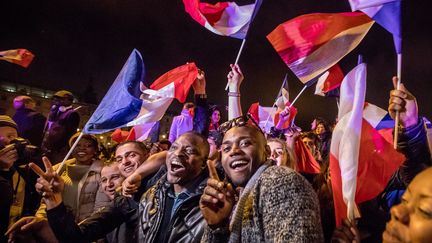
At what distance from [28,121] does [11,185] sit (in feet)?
10.3

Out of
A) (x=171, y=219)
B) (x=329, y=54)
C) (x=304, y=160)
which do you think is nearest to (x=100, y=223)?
(x=171, y=219)

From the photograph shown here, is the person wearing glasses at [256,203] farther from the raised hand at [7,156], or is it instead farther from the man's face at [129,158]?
the raised hand at [7,156]

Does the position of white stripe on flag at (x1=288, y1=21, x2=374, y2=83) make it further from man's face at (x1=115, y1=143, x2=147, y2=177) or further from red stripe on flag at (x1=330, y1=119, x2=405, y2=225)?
man's face at (x1=115, y1=143, x2=147, y2=177)

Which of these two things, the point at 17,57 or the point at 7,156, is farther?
the point at 17,57

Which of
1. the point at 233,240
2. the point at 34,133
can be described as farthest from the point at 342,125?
the point at 34,133

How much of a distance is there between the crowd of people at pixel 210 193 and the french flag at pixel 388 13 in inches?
24.8

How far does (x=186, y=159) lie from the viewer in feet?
11.6

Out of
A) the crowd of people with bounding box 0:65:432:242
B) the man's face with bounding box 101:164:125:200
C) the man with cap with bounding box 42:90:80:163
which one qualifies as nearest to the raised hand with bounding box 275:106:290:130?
Answer: the crowd of people with bounding box 0:65:432:242

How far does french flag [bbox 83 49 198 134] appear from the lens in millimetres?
4232

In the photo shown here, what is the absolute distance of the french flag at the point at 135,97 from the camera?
13.9ft

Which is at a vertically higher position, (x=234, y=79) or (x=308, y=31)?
(x=308, y=31)

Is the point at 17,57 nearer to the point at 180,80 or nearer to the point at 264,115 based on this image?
the point at 180,80

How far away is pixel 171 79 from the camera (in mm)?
5770

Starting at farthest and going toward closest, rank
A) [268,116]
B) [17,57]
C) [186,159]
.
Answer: [268,116]
[17,57]
[186,159]
